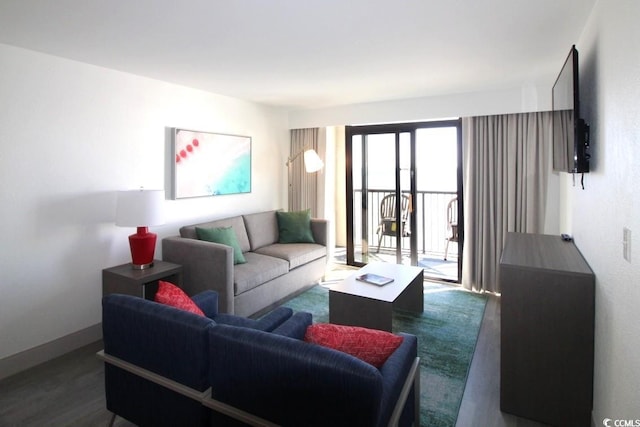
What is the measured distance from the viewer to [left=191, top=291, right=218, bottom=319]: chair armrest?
2422 millimetres

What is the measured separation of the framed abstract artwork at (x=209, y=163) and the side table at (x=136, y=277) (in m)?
1.00

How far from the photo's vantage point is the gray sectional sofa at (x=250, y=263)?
328cm

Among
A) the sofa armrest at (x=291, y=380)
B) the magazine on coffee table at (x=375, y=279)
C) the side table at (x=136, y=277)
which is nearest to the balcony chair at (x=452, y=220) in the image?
the magazine on coffee table at (x=375, y=279)

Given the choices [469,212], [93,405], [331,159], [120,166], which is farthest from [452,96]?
[93,405]

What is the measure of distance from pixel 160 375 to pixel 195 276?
1.72 meters

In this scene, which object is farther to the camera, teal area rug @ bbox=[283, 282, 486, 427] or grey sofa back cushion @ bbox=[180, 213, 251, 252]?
grey sofa back cushion @ bbox=[180, 213, 251, 252]

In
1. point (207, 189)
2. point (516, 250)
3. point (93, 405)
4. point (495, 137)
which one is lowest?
point (93, 405)

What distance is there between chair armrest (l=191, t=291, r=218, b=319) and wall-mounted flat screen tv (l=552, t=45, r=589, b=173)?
247cm

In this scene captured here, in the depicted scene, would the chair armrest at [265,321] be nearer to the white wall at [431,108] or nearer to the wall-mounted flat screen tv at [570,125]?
the wall-mounted flat screen tv at [570,125]

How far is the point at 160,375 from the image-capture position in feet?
5.66

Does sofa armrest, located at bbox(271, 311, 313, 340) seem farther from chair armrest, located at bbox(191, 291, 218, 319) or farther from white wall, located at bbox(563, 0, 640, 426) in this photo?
white wall, located at bbox(563, 0, 640, 426)

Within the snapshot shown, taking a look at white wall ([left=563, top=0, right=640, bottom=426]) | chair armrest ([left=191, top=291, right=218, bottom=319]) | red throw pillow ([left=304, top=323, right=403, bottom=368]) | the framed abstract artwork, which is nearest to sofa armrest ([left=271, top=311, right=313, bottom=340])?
red throw pillow ([left=304, top=323, right=403, bottom=368])

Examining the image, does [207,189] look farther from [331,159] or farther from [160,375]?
[160,375]

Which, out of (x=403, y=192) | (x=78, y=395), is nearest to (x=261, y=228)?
(x=403, y=192)
